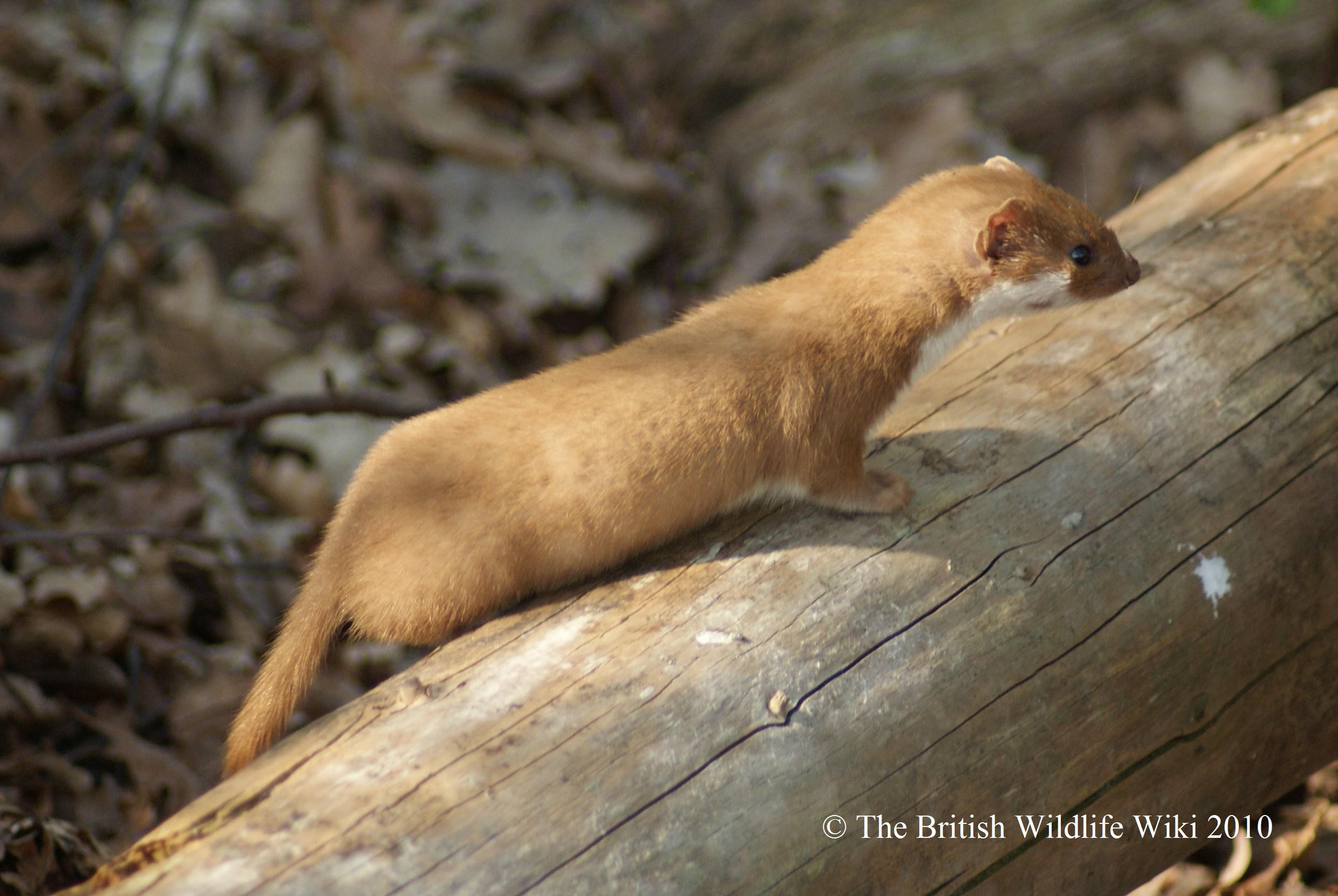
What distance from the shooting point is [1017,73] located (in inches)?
255

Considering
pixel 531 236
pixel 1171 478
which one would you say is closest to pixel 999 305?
pixel 1171 478

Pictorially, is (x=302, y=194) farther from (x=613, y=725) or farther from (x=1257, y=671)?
(x=1257, y=671)

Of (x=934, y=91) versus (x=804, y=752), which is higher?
(x=934, y=91)

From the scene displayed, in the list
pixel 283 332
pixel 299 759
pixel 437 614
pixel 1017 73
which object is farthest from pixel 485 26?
pixel 299 759

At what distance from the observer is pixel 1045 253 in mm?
3160

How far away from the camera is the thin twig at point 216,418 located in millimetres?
3498

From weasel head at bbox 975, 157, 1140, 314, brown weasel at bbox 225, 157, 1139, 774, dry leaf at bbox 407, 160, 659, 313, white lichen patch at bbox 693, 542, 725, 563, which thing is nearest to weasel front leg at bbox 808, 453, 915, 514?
brown weasel at bbox 225, 157, 1139, 774

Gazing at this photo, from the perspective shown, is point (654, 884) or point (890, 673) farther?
point (890, 673)

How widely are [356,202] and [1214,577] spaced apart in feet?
14.9

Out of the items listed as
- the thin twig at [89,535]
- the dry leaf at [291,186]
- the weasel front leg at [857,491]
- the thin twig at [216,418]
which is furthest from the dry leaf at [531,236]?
the weasel front leg at [857,491]

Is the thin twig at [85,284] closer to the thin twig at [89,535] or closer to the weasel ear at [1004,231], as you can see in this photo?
the thin twig at [89,535]

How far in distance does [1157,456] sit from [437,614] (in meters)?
1.95

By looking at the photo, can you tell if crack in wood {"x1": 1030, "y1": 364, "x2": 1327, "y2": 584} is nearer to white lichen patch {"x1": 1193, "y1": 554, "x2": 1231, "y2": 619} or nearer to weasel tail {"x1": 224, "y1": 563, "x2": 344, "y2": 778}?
white lichen patch {"x1": 1193, "y1": 554, "x2": 1231, "y2": 619}

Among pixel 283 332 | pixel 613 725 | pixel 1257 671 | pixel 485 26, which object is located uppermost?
pixel 485 26
